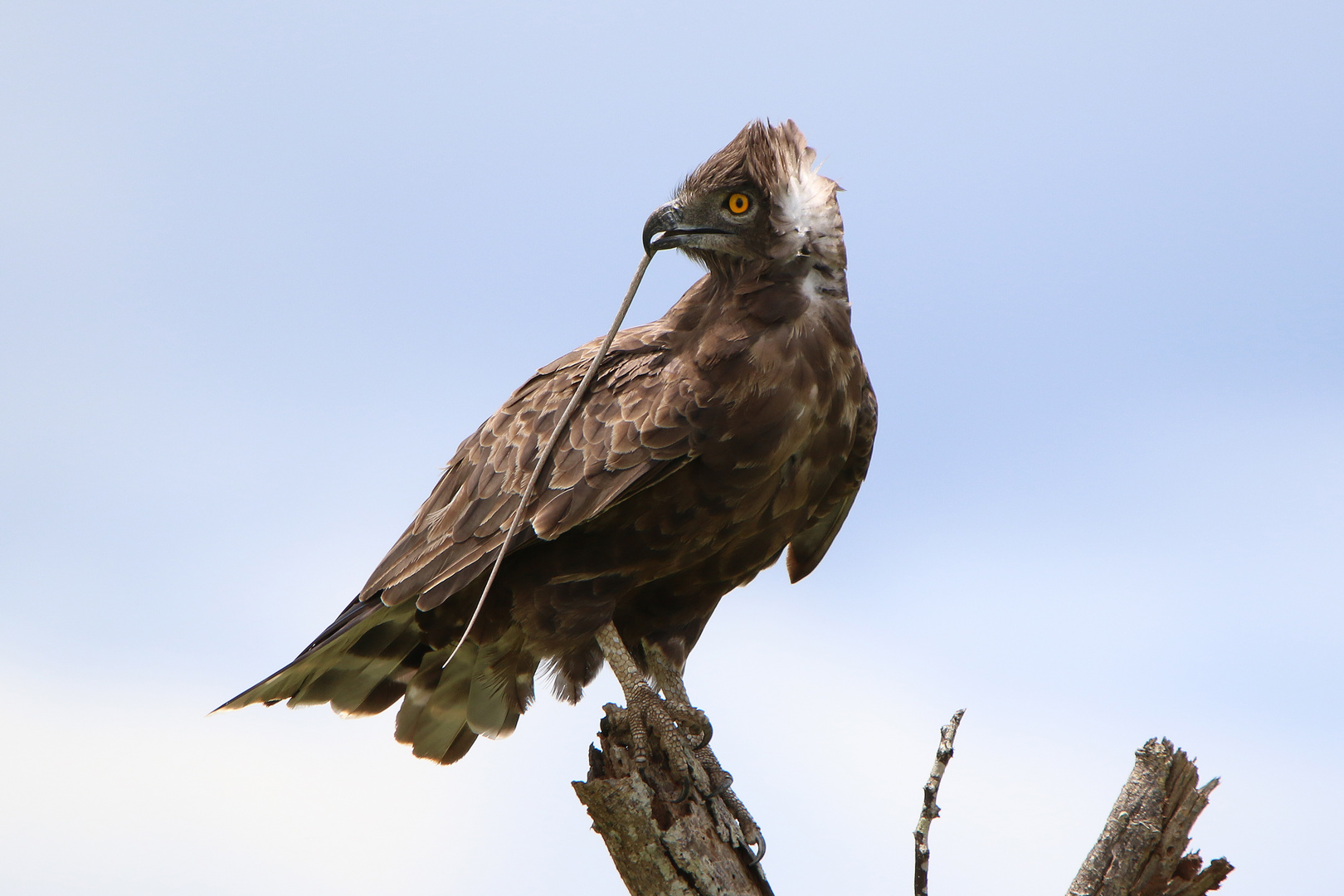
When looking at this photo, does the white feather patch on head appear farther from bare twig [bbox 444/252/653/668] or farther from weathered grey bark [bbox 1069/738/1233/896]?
weathered grey bark [bbox 1069/738/1233/896]

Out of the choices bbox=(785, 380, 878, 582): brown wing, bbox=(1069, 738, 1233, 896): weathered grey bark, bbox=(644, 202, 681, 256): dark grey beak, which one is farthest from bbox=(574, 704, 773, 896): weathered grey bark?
bbox=(644, 202, 681, 256): dark grey beak

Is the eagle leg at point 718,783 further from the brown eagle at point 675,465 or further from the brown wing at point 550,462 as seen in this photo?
the brown wing at point 550,462

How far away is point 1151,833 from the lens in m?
3.44

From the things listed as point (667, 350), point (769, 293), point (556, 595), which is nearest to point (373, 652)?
point (556, 595)

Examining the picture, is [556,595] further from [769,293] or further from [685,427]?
[769,293]

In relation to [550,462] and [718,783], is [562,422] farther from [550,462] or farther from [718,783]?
[718,783]

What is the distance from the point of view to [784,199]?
169 inches

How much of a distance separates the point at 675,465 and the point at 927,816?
1438mm

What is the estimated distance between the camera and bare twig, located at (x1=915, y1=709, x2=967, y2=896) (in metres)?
3.54

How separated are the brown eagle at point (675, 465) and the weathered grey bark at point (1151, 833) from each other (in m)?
1.42

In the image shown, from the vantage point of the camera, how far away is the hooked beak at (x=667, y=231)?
4.35 meters

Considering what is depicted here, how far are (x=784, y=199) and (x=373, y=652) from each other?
263 centimetres

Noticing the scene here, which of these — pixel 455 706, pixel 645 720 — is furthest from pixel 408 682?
pixel 645 720

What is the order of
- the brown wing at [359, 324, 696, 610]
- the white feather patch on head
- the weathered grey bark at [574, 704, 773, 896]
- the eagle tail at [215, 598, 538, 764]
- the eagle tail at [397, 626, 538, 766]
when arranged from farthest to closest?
the eagle tail at [397, 626, 538, 766] < the eagle tail at [215, 598, 538, 764] < the white feather patch on head < the brown wing at [359, 324, 696, 610] < the weathered grey bark at [574, 704, 773, 896]
